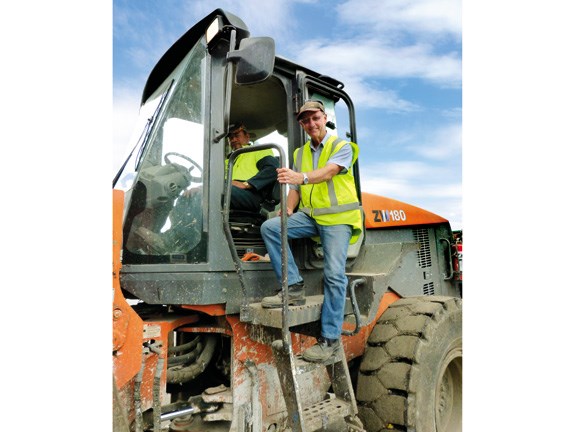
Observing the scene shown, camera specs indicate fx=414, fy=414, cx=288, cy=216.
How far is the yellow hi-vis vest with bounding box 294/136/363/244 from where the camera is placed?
2.34 metres

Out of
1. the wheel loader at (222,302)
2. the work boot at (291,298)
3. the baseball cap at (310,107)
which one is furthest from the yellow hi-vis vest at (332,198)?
the work boot at (291,298)

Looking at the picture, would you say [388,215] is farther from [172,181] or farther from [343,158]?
[172,181]

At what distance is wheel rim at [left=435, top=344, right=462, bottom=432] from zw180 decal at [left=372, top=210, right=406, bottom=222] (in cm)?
109

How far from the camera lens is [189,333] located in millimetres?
2512

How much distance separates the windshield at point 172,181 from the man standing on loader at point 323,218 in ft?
1.38

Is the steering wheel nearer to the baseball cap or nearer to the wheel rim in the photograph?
the baseball cap

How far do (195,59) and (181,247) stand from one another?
1.05m

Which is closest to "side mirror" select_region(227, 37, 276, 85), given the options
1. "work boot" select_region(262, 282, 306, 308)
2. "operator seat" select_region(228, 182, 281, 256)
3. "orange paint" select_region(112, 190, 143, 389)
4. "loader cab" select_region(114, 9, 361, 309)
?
"loader cab" select_region(114, 9, 361, 309)

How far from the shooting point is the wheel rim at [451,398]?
302 cm

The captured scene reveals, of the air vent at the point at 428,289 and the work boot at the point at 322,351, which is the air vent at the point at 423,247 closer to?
the air vent at the point at 428,289

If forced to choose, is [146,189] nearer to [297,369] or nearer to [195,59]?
[195,59]

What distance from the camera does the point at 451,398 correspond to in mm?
3121

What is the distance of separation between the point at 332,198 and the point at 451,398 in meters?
1.93

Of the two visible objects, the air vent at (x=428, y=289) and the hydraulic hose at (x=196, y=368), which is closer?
the hydraulic hose at (x=196, y=368)
